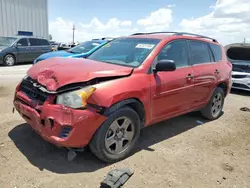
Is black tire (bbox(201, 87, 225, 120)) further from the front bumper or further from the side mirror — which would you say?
the front bumper

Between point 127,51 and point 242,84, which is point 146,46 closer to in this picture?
point 127,51

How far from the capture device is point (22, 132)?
13.5 feet

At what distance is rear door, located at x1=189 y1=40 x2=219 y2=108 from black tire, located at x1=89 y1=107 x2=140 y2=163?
1.64 m

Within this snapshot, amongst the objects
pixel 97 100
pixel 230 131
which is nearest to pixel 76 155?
pixel 97 100

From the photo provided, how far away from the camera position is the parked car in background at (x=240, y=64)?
28.1 feet

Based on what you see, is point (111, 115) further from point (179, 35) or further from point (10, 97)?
point (10, 97)

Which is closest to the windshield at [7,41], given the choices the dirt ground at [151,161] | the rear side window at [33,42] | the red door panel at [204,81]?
the rear side window at [33,42]

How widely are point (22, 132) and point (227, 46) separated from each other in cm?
825

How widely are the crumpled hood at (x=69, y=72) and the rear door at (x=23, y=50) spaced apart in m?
11.4

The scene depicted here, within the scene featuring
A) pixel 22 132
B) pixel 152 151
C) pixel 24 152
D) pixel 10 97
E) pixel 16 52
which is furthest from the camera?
pixel 16 52

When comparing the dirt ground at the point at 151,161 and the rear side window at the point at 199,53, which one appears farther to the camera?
the rear side window at the point at 199,53

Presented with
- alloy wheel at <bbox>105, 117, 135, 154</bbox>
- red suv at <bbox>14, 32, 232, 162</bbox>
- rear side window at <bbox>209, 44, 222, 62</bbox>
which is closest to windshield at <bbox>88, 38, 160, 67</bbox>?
red suv at <bbox>14, 32, 232, 162</bbox>

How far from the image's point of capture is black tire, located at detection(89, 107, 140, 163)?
312cm

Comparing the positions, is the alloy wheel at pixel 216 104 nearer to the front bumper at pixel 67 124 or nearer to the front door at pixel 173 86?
the front door at pixel 173 86
